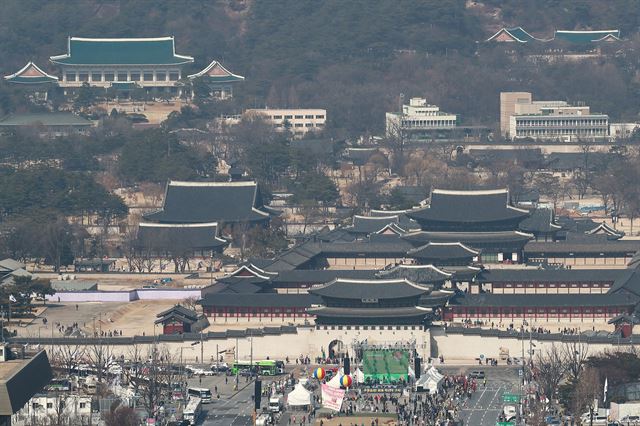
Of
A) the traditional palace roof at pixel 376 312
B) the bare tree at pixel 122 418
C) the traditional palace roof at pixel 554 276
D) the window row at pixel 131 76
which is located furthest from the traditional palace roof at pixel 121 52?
the bare tree at pixel 122 418

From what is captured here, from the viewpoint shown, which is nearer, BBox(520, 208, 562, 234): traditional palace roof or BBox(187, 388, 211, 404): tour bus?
BBox(187, 388, 211, 404): tour bus

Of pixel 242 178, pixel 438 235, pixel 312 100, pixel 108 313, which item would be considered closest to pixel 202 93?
pixel 312 100

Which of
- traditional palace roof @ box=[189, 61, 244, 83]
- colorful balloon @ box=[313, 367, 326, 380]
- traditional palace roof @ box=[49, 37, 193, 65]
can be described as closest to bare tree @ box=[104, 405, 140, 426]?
colorful balloon @ box=[313, 367, 326, 380]

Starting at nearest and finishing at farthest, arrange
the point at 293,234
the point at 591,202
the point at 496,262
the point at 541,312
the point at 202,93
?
the point at 541,312 < the point at 496,262 < the point at 293,234 < the point at 591,202 < the point at 202,93

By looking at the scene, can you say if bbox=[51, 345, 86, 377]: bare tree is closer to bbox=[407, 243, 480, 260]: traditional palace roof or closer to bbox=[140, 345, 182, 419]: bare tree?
bbox=[140, 345, 182, 419]: bare tree

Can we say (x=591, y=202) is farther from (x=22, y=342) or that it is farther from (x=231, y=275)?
(x=22, y=342)

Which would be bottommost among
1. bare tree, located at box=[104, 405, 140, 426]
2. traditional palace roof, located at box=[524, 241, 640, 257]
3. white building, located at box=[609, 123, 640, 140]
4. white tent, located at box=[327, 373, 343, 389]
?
white tent, located at box=[327, 373, 343, 389]
